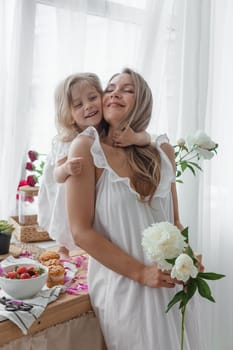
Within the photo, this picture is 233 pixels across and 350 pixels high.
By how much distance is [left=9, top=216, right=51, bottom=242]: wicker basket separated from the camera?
5.56ft

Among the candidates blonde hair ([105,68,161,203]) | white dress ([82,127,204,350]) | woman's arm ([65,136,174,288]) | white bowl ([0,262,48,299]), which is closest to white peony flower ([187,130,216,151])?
blonde hair ([105,68,161,203])

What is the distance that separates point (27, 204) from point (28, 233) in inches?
4.5

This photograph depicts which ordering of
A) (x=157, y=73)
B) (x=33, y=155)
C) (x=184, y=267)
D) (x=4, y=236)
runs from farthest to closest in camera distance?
(x=157, y=73)
(x=33, y=155)
(x=4, y=236)
(x=184, y=267)

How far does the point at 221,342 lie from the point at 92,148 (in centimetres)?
149

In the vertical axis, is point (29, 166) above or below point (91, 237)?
above

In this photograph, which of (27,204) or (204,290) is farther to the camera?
(27,204)

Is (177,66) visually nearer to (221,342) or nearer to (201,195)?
(201,195)

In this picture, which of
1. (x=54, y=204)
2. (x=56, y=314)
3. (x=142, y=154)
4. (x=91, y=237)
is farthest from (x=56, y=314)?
(x=142, y=154)

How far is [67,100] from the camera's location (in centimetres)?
Answer: 137

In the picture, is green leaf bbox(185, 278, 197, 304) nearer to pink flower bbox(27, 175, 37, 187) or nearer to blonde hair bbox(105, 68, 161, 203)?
blonde hair bbox(105, 68, 161, 203)

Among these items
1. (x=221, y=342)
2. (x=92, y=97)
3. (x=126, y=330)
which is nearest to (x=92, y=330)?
(x=126, y=330)

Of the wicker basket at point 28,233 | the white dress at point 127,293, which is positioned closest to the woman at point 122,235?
the white dress at point 127,293

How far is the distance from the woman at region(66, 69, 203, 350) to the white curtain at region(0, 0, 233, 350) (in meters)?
0.53

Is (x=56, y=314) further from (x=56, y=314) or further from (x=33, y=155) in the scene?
(x=33, y=155)
